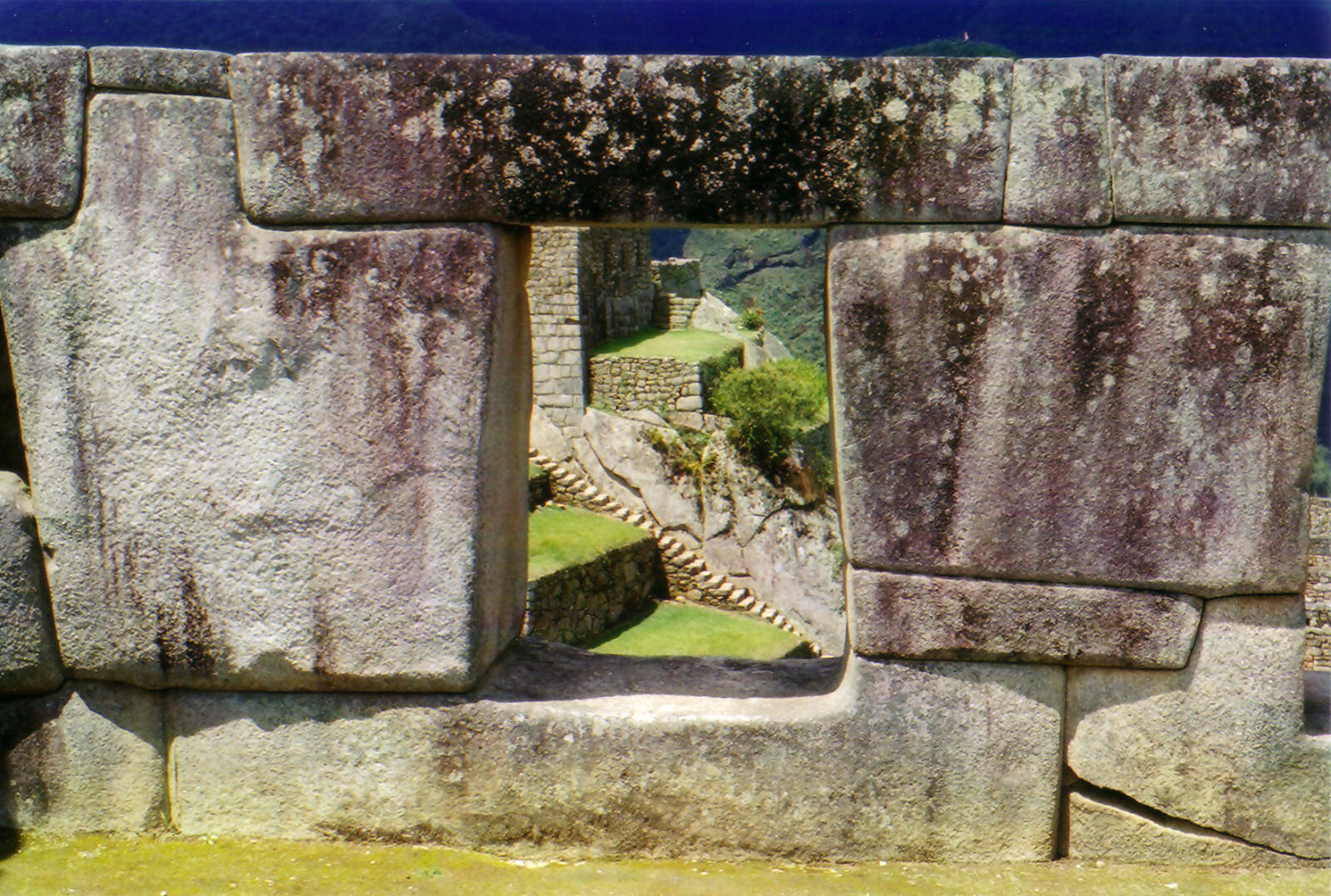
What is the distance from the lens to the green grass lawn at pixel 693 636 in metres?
17.3

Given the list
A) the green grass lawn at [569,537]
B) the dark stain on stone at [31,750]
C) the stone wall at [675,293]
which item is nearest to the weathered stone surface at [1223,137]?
the dark stain on stone at [31,750]

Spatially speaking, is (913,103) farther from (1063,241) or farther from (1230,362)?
(1230,362)

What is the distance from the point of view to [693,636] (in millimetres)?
18219

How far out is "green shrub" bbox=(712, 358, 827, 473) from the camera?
2297 centimetres

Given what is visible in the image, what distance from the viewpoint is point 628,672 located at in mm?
3826

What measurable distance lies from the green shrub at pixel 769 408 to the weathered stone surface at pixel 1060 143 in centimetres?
1978

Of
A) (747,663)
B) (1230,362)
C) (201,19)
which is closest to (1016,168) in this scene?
(1230,362)

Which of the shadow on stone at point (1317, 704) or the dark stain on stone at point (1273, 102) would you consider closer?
the dark stain on stone at point (1273, 102)

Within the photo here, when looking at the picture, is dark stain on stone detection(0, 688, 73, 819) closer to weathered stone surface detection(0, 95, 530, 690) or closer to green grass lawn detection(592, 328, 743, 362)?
weathered stone surface detection(0, 95, 530, 690)

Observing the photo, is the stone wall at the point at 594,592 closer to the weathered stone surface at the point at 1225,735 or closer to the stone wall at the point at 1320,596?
the stone wall at the point at 1320,596

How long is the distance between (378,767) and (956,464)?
184 centimetres

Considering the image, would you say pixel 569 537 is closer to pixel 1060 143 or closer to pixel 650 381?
pixel 650 381

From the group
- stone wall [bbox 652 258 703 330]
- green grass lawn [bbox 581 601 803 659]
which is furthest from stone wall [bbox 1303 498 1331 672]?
stone wall [bbox 652 258 703 330]

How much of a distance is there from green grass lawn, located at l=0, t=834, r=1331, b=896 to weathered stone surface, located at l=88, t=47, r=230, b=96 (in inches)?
83.3
